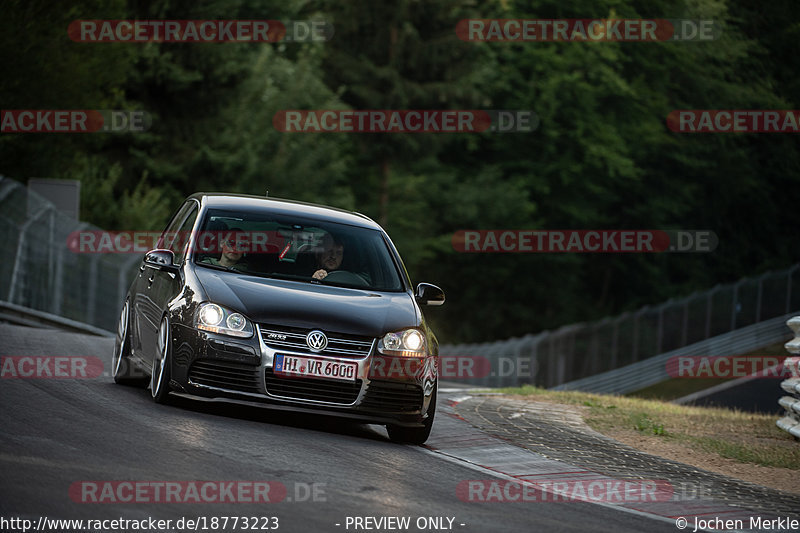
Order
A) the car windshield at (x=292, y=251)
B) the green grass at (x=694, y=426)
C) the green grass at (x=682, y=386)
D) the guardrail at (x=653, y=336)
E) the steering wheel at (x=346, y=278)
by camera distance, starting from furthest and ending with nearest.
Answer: the guardrail at (x=653, y=336)
the green grass at (x=682, y=386)
the green grass at (x=694, y=426)
the steering wheel at (x=346, y=278)
the car windshield at (x=292, y=251)

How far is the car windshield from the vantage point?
33.4ft

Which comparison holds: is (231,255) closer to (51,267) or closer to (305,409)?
(305,409)

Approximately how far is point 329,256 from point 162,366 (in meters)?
1.77

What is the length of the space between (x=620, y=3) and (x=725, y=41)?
730cm

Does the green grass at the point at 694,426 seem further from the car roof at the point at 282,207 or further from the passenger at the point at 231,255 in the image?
the passenger at the point at 231,255

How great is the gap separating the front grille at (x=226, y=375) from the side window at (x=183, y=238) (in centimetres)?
137

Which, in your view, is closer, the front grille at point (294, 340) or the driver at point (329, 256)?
the front grille at point (294, 340)

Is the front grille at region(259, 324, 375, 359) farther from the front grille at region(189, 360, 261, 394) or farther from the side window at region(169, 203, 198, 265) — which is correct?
the side window at region(169, 203, 198, 265)

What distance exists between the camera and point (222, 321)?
360 inches

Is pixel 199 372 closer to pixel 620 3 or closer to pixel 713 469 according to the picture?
pixel 713 469

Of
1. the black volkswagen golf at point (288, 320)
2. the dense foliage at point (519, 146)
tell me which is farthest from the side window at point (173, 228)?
the dense foliage at point (519, 146)

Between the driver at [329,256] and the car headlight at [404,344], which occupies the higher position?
the driver at [329,256]

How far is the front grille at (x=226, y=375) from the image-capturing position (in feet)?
29.8

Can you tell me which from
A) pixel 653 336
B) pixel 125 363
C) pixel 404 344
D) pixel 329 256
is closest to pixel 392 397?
pixel 404 344
